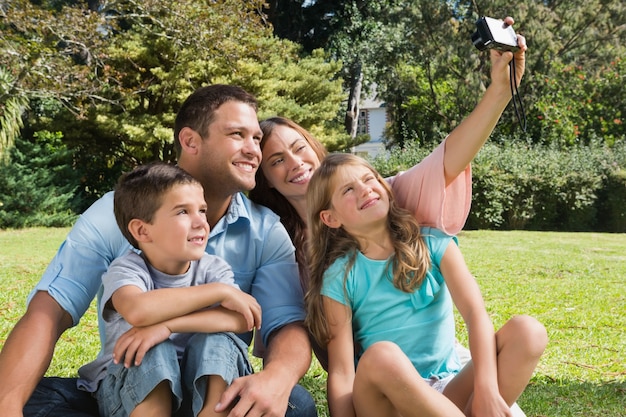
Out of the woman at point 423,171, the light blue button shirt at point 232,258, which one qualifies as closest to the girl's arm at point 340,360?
the light blue button shirt at point 232,258

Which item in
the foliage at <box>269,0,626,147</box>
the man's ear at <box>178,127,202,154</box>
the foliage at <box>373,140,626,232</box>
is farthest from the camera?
the foliage at <box>269,0,626,147</box>

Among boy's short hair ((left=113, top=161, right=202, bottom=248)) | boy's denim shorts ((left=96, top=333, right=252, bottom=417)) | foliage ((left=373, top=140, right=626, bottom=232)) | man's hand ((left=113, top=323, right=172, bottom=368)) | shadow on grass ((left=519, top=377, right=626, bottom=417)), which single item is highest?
boy's short hair ((left=113, top=161, right=202, bottom=248))

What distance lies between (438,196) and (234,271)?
2.76ft

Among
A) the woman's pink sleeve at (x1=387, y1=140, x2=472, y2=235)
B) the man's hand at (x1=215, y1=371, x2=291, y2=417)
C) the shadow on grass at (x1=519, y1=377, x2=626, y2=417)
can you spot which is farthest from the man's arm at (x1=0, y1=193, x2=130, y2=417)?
the shadow on grass at (x1=519, y1=377, x2=626, y2=417)

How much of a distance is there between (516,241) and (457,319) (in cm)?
710

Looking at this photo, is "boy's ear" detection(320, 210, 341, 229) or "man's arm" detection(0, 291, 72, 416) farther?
"boy's ear" detection(320, 210, 341, 229)

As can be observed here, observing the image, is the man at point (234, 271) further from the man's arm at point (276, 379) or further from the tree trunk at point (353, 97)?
the tree trunk at point (353, 97)

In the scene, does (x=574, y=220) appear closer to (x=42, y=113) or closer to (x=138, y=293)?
(x=42, y=113)

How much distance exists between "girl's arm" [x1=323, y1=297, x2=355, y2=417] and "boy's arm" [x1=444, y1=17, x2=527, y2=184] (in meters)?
0.68

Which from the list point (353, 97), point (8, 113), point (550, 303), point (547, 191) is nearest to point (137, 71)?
point (8, 113)

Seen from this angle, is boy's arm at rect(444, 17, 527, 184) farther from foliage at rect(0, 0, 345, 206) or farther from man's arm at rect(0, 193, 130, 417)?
foliage at rect(0, 0, 345, 206)

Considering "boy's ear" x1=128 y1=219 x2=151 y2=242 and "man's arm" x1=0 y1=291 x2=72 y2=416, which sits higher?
"boy's ear" x1=128 y1=219 x2=151 y2=242

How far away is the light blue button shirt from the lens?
250 cm

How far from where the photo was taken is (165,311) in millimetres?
2162
